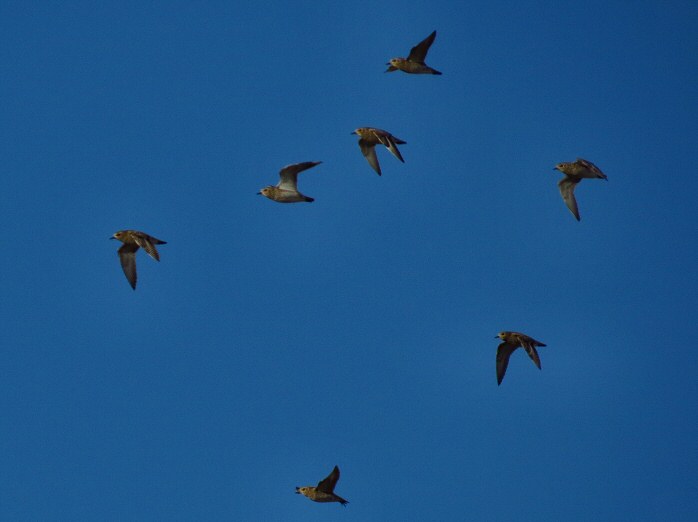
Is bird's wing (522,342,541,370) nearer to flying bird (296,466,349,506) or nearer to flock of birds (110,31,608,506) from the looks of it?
flock of birds (110,31,608,506)

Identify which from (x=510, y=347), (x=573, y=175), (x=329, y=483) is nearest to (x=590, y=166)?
(x=573, y=175)

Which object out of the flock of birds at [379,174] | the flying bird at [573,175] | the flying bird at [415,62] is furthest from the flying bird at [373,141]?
the flying bird at [573,175]

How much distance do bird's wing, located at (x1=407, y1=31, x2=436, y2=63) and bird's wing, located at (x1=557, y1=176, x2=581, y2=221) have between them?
741 cm

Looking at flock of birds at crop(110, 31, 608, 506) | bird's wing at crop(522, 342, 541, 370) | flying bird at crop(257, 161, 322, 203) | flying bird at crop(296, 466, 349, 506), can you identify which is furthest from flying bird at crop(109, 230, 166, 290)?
bird's wing at crop(522, 342, 541, 370)

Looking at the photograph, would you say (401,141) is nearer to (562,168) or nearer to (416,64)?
(416,64)

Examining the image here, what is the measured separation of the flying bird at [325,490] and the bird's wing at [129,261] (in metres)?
9.56

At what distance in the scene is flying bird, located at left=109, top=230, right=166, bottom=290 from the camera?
4062 centimetres

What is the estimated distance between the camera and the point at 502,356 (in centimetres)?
4175

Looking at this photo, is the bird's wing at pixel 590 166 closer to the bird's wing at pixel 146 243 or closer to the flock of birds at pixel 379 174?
the flock of birds at pixel 379 174

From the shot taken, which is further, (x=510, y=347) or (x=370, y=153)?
(x=370, y=153)

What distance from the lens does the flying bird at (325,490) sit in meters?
37.2

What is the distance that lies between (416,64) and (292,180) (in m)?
5.95

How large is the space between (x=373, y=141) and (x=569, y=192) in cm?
792

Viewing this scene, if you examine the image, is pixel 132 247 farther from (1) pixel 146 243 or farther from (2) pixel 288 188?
(2) pixel 288 188
